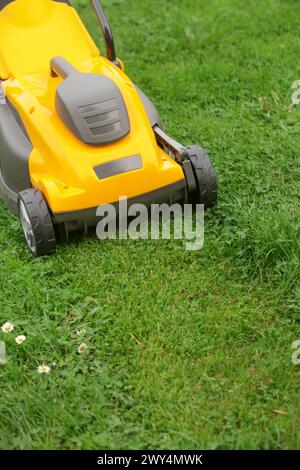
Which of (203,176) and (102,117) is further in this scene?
(203,176)

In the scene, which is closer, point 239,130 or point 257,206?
point 257,206

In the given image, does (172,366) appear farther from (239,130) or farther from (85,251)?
(239,130)

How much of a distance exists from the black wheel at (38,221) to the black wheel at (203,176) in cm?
62

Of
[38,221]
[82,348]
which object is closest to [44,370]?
[82,348]

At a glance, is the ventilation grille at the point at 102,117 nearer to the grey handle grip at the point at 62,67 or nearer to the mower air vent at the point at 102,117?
the mower air vent at the point at 102,117

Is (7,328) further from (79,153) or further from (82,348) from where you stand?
(79,153)

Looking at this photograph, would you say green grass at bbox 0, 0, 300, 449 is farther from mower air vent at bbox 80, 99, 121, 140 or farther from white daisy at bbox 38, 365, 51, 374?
mower air vent at bbox 80, 99, 121, 140

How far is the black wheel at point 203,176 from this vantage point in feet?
8.78

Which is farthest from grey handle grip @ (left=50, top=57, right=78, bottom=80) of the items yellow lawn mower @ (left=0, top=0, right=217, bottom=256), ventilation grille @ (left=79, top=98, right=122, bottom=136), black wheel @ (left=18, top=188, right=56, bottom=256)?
black wheel @ (left=18, top=188, right=56, bottom=256)

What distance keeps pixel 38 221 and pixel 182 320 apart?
2.14ft

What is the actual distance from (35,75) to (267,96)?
1.30 meters

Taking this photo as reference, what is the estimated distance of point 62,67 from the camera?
2.70 m
